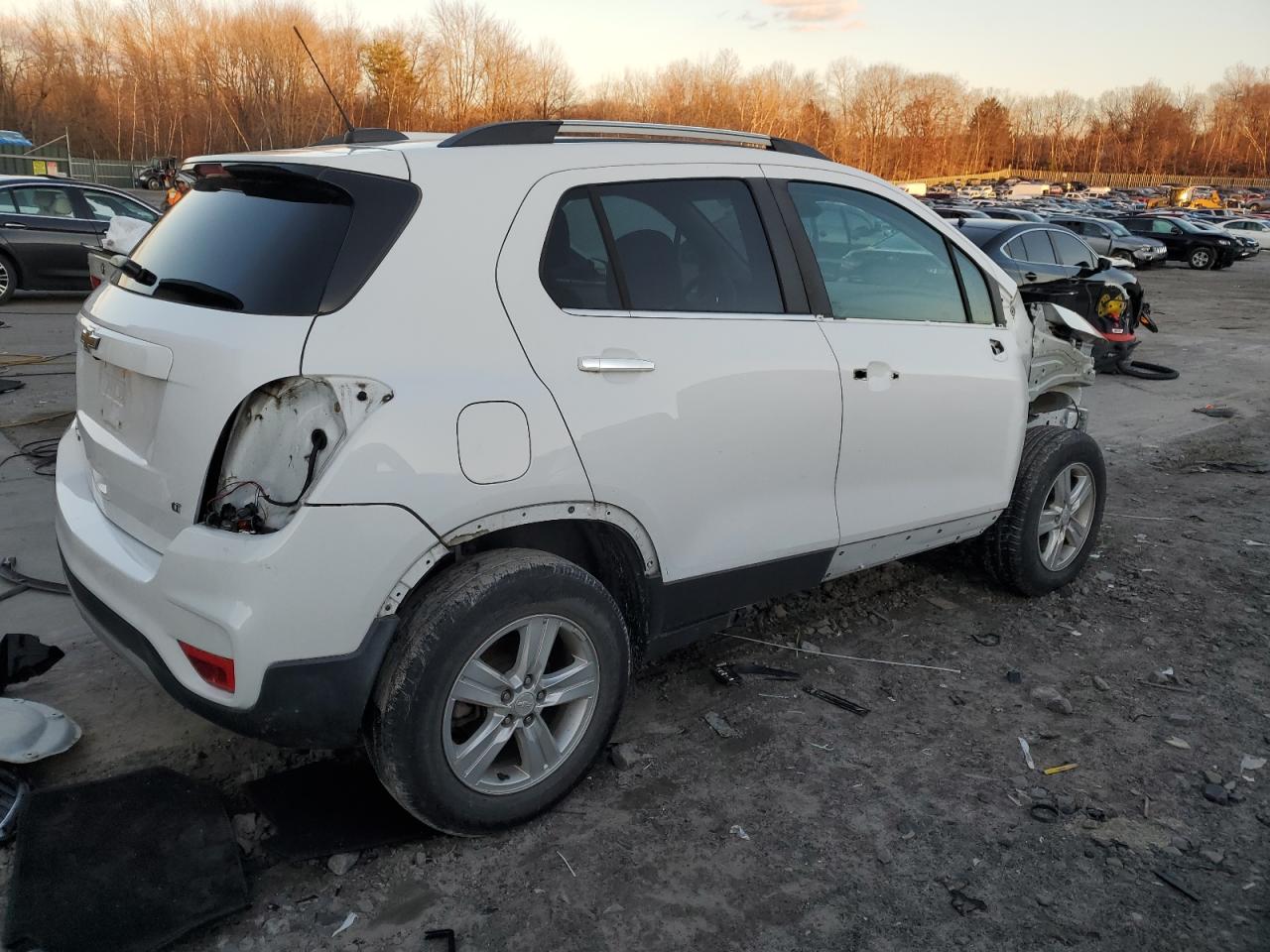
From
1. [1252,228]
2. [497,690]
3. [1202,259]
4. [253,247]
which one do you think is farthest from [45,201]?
[1252,228]

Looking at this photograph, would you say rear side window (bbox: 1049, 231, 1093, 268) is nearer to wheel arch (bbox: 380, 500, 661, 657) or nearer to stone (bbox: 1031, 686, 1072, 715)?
stone (bbox: 1031, 686, 1072, 715)

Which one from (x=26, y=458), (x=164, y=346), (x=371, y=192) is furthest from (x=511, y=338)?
(x=26, y=458)

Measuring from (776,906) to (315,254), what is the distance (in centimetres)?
207

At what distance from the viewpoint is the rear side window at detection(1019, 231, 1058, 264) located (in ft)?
43.2

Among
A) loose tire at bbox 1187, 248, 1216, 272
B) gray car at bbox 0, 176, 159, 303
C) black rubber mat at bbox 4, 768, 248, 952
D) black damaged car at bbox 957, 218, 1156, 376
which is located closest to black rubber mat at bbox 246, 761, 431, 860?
black rubber mat at bbox 4, 768, 248, 952

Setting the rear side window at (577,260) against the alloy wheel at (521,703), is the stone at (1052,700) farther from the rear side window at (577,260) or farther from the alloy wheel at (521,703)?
the rear side window at (577,260)

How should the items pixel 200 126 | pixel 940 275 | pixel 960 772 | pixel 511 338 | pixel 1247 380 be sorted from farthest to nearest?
pixel 200 126 < pixel 1247 380 < pixel 940 275 < pixel 960 772 < pixel 511 338

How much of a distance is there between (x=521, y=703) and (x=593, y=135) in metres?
1.76

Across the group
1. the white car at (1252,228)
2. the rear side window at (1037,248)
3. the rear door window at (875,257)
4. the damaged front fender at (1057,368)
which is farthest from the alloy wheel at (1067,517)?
the white car at (1252,228)

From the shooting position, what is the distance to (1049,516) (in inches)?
182

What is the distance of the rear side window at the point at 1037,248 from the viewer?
43.2 feet

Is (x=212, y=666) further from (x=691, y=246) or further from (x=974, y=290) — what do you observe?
(x=974, y=290)

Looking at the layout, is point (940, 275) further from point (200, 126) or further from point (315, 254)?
point (200, 126)

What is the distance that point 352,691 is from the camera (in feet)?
8.05
